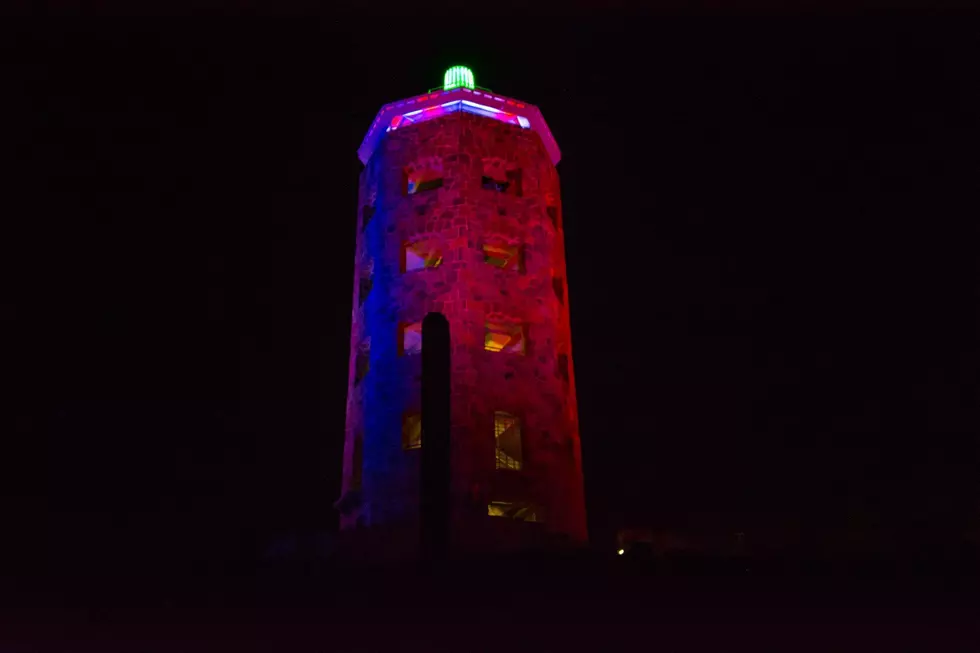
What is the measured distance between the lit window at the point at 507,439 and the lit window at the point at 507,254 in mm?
5175

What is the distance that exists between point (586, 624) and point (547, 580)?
215cm

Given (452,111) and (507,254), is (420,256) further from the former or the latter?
(452,111)

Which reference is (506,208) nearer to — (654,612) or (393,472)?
(393,472)

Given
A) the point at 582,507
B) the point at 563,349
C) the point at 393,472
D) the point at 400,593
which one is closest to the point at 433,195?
the point at 563,349

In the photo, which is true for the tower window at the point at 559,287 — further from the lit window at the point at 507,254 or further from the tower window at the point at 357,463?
the tower window at the point at 357,463

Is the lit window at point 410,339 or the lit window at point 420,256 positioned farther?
the lit window at point 420,256

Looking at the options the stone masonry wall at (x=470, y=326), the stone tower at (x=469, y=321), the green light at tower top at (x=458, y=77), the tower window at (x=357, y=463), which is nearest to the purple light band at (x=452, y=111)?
the stone tower at (x=469, y=321)

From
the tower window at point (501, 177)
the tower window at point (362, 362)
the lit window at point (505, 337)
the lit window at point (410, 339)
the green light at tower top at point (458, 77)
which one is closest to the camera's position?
the lit window at point (410, 339)

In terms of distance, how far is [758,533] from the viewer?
87.4 ft

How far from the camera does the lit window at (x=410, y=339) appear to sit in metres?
24.6

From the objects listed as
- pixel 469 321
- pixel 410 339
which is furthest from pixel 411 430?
pixel 469 321

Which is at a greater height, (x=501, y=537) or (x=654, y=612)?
(x=501, y=537)

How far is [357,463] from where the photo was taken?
24875mm

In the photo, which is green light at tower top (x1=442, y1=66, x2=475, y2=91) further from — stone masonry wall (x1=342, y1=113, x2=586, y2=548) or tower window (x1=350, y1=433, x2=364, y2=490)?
tower window (x1=350, y1=433, x2=364, y2=490)
